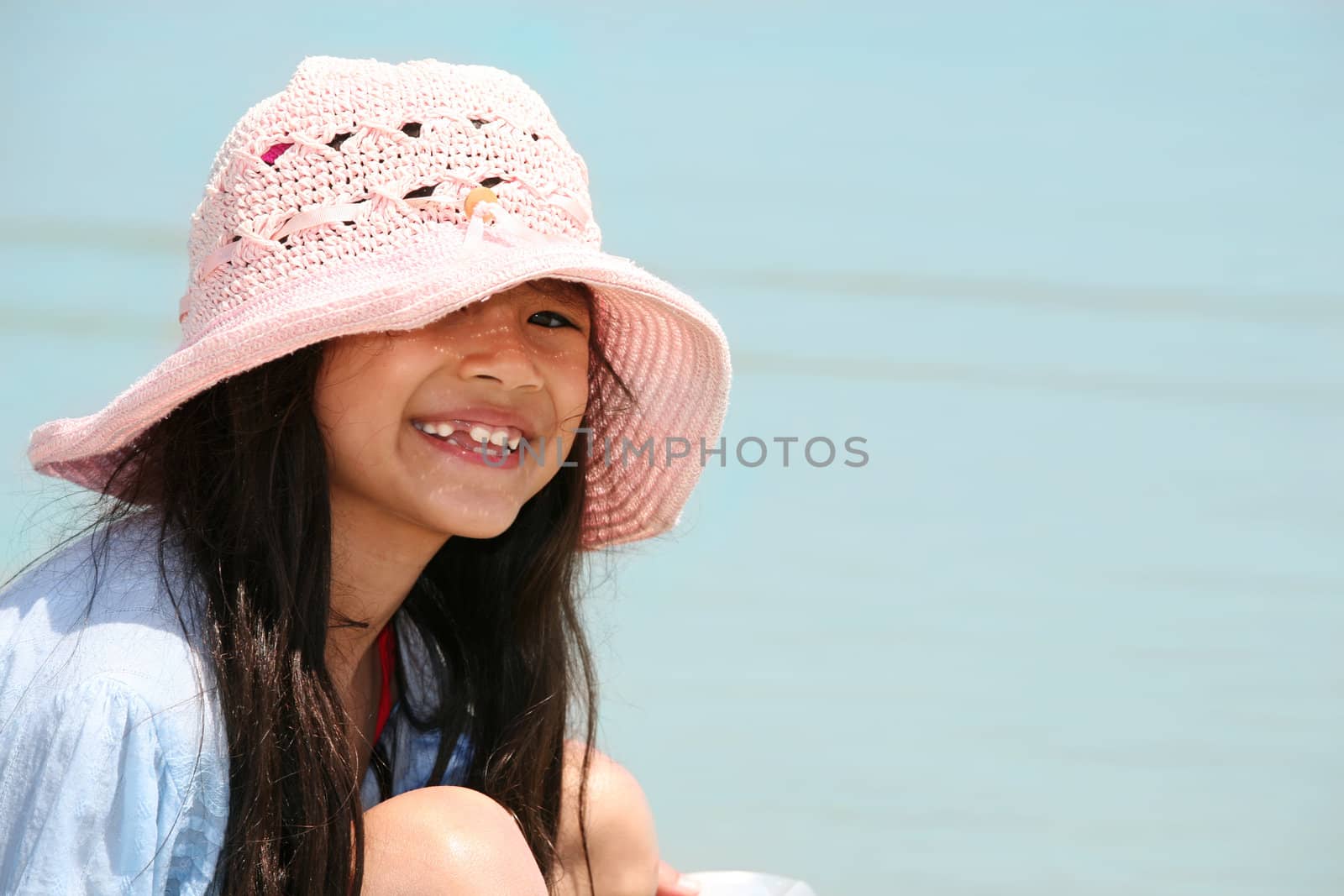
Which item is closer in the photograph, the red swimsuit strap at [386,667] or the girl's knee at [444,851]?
the girl's knee at [444,851]

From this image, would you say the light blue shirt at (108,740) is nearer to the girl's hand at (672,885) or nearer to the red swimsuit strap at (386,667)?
the red swimsuit strap at (386,667)

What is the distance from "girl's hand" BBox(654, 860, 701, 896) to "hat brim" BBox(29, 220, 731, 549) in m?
0.30

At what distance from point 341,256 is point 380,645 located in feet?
1.29

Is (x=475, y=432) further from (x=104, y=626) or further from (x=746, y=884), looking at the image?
(x=746, y=884)

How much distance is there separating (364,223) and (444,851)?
404mm

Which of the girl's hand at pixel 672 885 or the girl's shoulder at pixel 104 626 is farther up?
the girl's shoulder at pixel 104 626

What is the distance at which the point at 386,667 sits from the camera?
1.27 m

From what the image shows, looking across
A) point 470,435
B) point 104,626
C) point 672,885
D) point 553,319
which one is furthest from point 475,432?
point 672,885

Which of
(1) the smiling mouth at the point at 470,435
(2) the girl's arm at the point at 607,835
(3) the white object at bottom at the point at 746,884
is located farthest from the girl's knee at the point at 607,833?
(1) the smiling mouth at the point at 470,435

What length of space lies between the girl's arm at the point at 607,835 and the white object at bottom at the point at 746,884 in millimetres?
143

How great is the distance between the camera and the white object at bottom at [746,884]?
1.38 meters

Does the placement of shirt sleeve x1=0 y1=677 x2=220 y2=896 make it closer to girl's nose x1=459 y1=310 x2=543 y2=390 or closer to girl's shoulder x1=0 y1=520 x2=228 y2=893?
girl's shoulder x1=0 y1=520 x2=228 y2=893

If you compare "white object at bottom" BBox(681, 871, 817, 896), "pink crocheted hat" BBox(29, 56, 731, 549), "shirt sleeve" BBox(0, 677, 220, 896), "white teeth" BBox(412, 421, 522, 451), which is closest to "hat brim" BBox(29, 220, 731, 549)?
"pink crocheted hat" BBox(29, 56, 731, 549)

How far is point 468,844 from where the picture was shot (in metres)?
0.97
